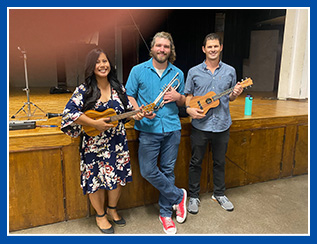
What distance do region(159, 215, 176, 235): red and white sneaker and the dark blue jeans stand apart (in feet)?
1.26

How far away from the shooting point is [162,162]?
6.31 feet

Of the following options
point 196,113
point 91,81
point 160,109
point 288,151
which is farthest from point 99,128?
point 288,151

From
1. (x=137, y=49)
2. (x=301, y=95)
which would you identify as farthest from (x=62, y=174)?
(x=137, y=49)

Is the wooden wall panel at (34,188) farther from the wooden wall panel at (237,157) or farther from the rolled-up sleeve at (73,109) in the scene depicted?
the wooden wall panel at (237,157)

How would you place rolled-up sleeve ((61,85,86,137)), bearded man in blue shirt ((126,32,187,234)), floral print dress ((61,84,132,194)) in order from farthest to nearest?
bearded man in blue shirt ((126,32,187,234)) → floral print dress ((61,84,132,194)) → rolled-up sleeve ((61,85,86,137))

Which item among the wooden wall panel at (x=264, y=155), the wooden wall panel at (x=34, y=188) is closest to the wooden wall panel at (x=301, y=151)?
the wooden wall panel at (x=264, y=155)

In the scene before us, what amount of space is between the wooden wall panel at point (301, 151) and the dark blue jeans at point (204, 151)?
3.84 feet

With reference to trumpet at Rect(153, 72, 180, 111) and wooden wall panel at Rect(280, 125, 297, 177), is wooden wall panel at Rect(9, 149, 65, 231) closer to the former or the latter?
trumpet at Rect(153, 72, 180, 111)

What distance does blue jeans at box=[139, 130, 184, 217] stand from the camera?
5.98 feet

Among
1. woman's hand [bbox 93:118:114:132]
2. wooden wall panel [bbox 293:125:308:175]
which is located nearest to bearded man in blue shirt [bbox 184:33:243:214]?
woman's hand [bbox 93:118:114:132]

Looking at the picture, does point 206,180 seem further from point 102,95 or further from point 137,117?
point 102,95

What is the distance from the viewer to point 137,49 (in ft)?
20.6

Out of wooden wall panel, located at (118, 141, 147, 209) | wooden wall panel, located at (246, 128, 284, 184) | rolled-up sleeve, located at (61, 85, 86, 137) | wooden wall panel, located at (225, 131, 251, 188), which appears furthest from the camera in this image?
wooden wall panel, located at (246, 128, 284, 184)

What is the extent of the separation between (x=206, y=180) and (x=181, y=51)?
3472mm
